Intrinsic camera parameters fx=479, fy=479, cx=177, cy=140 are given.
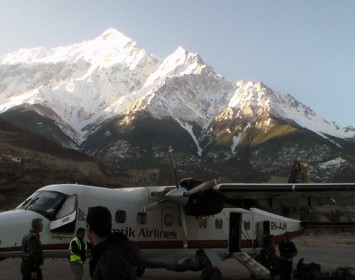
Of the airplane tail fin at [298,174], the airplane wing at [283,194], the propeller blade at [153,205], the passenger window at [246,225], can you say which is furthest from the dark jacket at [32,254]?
the airplane tail fin at [298,174]

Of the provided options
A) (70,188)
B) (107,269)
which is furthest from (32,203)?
(107,269)

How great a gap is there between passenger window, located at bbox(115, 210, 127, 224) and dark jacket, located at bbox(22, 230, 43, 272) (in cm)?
515

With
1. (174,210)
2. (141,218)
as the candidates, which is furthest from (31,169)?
(141,218)

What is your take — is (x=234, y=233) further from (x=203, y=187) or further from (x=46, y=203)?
(x=46, y=203)

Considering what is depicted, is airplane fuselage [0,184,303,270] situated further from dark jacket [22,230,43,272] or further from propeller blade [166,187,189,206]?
dark jacket [22,230,43,272]

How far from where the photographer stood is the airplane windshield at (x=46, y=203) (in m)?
13.7

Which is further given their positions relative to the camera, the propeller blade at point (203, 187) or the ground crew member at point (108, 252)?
the propeller blade at point (203, 187)

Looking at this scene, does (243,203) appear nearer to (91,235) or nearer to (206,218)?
(206,218)

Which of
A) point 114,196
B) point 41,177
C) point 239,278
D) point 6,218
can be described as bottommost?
point 239,278

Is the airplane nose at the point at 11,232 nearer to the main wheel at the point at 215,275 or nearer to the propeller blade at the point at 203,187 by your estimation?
the propeller blade at the point at 203,187

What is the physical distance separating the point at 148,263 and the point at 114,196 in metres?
2.48

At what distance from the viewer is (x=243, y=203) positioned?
1625 centimetres

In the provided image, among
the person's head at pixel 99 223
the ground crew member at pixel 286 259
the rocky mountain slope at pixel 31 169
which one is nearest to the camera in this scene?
the person's head at pixel 99 223

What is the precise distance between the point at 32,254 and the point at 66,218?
3999 millimetres
